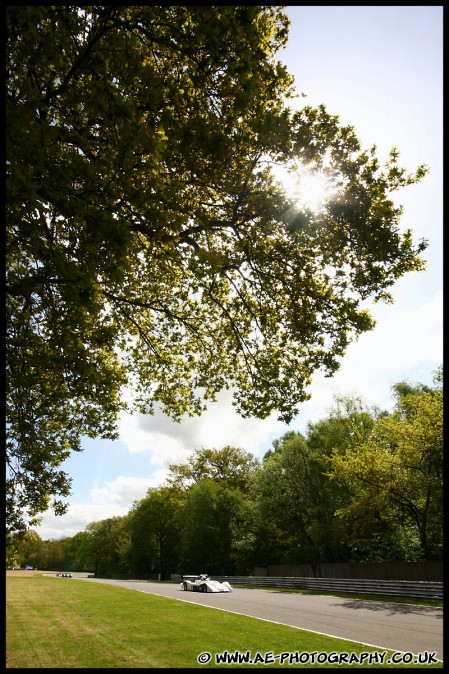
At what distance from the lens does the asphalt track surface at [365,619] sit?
10.8 m

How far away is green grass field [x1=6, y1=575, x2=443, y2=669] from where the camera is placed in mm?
9695

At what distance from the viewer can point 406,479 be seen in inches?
1036

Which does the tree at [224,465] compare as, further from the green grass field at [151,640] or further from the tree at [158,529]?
the green grass field at [151,640]

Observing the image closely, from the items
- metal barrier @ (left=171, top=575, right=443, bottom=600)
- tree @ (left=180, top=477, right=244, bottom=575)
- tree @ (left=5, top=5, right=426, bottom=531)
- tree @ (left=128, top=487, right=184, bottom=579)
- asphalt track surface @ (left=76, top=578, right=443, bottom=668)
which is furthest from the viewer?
tree @ (left=128, top=487, right=184, bottom=579)

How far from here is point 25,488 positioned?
12.8 m

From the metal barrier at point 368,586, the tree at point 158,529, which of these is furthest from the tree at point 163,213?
the tree at point 158,529

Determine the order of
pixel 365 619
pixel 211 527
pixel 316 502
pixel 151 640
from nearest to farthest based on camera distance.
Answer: pixel 151 640 < pixel 365 619 < pixel 316 502 < pixel 211 527

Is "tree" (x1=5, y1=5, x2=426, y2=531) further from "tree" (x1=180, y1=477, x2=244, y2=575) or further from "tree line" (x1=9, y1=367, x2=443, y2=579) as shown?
"tree" (x1=180, y1=477, x2=244, y2=575)

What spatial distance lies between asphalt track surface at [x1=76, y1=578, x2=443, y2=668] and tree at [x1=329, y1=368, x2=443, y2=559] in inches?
285

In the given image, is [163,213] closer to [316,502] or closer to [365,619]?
[365,619]

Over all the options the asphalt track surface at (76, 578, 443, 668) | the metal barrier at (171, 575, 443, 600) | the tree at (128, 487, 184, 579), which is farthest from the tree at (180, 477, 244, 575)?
the asphalt track surface at (76, 578, 443, 668)

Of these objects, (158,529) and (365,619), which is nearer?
(365,619)

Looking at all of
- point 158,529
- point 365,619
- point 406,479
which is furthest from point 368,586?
point 158,529

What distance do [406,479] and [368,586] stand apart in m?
6.25
